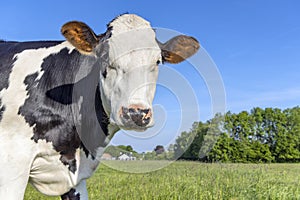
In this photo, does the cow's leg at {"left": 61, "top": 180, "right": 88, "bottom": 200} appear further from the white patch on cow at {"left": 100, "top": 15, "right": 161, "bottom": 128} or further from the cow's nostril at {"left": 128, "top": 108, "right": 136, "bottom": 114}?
the cow's nostril at {"left": 128, "top": 108, "right": 136, "bottom": 114}

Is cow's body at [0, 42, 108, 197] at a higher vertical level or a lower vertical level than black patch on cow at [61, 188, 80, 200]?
higher

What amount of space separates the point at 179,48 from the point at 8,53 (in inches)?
82.5

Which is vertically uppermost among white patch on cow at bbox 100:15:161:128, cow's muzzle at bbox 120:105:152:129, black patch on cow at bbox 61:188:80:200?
white patch on cow at bbox 100:15:161:128

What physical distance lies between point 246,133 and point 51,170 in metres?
73.1

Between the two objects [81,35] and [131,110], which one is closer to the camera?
[131,110]

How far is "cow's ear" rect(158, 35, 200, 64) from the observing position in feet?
12.3

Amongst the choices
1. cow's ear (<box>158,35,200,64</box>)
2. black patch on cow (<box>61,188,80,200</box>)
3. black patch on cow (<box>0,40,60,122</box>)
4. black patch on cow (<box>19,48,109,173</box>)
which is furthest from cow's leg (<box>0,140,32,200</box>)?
cow's ear (<box>158,35,200,64</box>)

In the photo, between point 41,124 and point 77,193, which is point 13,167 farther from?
point 77,193

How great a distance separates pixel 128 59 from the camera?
10.0 ft

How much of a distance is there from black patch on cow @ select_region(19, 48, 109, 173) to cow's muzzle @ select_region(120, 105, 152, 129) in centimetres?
91

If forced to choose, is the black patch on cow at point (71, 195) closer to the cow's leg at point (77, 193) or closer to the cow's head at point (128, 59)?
the cow's leg at point (77, 193)

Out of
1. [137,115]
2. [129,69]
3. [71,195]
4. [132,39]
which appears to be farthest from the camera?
[71,195]

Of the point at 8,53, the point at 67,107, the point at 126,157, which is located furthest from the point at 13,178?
the point at 8,53

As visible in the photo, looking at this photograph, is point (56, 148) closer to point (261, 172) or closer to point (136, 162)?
point (136, 162)
